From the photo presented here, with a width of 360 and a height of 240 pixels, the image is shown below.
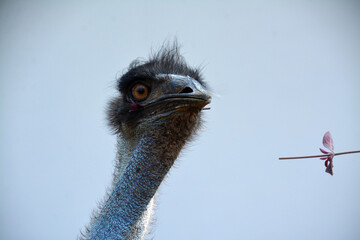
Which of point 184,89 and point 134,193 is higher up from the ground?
point 184,89

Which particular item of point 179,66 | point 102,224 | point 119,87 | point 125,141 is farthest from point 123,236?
point 179,66

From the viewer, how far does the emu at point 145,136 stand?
4.89 ft

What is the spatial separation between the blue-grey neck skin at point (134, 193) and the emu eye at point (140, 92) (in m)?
0.18

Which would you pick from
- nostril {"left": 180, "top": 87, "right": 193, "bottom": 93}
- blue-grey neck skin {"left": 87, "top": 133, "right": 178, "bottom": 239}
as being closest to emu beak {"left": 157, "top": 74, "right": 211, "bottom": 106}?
nostril {"left": 180, "top": 87, "right": 193, "bottom": 93}

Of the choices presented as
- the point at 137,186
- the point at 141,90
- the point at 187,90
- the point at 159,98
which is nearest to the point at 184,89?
the point at 187,90

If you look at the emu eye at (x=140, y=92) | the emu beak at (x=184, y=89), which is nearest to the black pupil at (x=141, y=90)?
the emu eye at (x=140, y=92)

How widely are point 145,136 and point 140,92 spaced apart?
197 millimetres

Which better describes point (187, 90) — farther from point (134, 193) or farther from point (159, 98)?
point (134, 193)

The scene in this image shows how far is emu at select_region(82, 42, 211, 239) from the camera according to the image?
1.49m

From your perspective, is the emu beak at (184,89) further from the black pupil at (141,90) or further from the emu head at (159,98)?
the black pupil at (141,90)

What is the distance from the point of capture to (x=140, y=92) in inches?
63.5

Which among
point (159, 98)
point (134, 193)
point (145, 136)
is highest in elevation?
point (159, 98)

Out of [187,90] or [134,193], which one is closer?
[187,90]

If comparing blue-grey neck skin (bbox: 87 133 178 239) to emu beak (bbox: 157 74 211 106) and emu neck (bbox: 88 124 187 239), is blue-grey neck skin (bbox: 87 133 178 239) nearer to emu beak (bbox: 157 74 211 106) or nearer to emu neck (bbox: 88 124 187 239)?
emu neck (bbox: 88 124 187 239)
